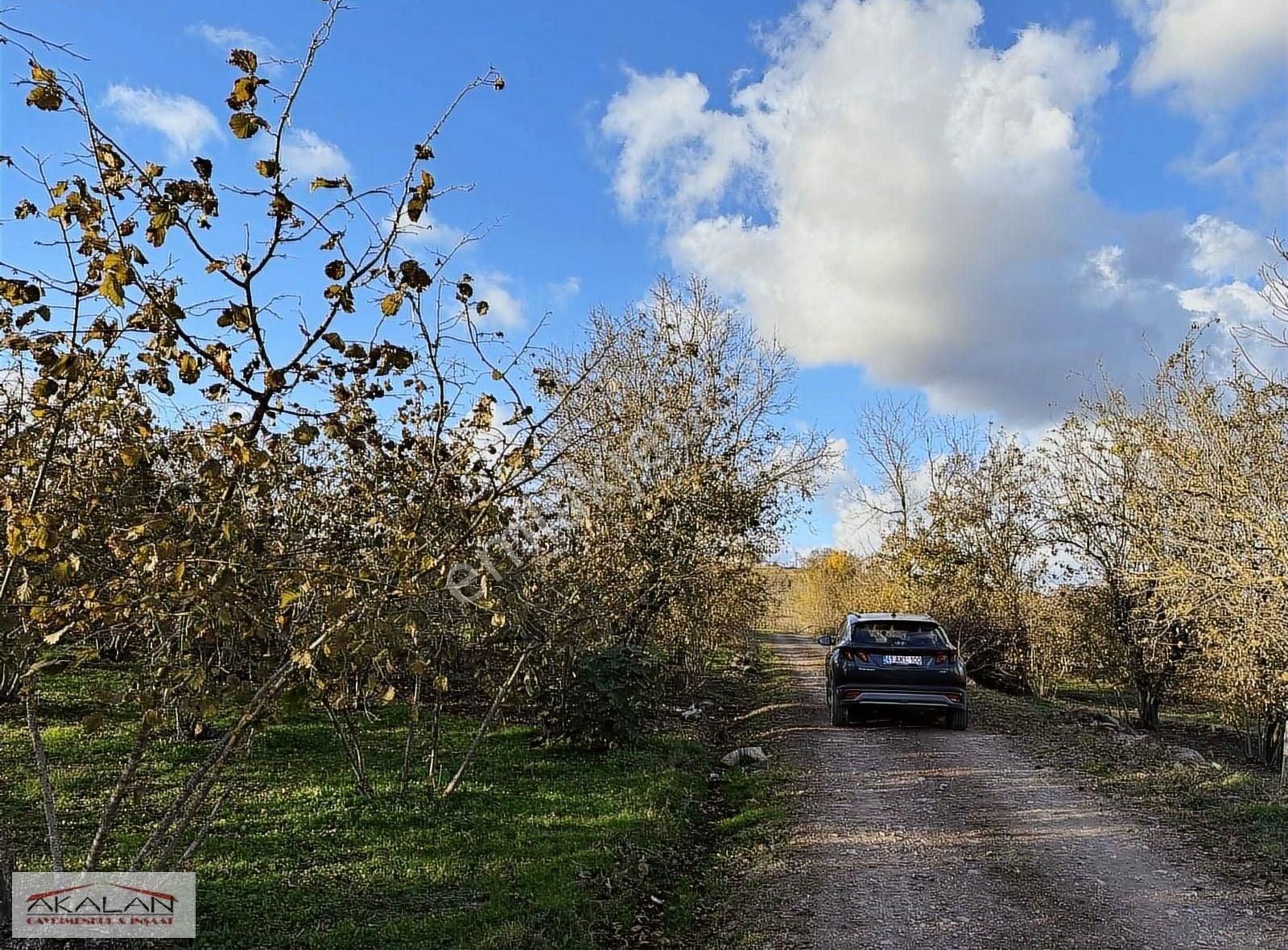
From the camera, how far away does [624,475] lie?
14.5 meters

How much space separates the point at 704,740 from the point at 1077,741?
4.82m

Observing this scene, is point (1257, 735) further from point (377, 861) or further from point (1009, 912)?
point (377, 861)

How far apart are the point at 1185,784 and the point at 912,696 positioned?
3706 millimetres

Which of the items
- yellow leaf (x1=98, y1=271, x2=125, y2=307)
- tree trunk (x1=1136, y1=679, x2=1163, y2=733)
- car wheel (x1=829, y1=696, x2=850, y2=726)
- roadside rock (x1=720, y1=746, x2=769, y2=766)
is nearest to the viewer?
A: yellow leaf (x1=98, y1=271, x2=125, y2=307)

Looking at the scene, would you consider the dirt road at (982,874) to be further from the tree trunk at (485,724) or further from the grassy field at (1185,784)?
the tree trunk at (485,724)

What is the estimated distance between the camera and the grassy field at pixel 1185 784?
7.04 meters

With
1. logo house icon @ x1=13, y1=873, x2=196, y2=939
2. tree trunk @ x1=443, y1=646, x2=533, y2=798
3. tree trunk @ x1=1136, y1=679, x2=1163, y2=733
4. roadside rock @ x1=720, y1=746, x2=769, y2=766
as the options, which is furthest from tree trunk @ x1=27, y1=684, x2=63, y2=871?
tree trunk @ x1=1136, y1=679, x2=1163, y2=733

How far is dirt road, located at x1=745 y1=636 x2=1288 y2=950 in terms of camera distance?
5457mm

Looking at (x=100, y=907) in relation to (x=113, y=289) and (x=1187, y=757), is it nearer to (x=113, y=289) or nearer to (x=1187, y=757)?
(x=113, y=289)

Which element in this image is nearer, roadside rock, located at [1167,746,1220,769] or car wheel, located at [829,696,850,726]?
roadside rock, located at [1167,746,1220,769]

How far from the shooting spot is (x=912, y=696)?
12.3m

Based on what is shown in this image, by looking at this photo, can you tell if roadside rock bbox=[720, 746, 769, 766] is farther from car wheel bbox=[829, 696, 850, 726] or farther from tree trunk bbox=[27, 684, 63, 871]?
tree trunk bbox=[27, 684, 63, 871]

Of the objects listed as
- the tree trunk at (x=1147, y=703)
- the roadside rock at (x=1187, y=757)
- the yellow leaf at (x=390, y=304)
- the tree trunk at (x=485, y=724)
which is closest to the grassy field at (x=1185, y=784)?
the roadside rock at (x=1187, y=757)

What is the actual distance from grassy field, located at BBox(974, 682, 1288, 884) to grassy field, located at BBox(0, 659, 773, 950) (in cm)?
361
